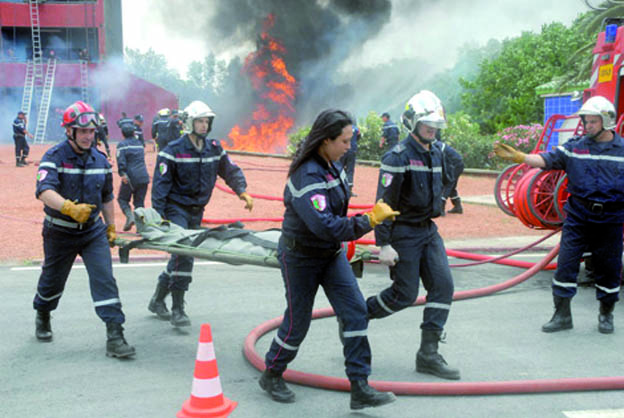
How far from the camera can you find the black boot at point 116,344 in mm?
4977

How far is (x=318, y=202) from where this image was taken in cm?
385

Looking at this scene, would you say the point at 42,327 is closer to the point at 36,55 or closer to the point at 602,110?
the point at 602,110

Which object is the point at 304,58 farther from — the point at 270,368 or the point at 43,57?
the point at 270,368

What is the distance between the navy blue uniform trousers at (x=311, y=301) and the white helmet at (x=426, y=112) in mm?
1067

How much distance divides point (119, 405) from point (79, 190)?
174 cm

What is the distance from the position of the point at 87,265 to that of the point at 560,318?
3.71 m

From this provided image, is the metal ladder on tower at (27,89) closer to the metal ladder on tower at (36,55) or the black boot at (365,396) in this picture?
the metal ladder on tower at (36,55)

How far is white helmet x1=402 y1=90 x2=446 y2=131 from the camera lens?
4.56m

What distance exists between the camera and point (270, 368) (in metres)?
4.21

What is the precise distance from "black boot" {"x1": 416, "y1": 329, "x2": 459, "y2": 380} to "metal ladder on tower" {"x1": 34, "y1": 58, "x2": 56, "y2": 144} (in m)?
31.8

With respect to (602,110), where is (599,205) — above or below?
below

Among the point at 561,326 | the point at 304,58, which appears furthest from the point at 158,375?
the point at 304,58

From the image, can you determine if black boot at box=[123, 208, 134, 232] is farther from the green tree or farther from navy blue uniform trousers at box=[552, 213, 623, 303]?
the green tree

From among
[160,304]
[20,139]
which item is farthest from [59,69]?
[160,304]
